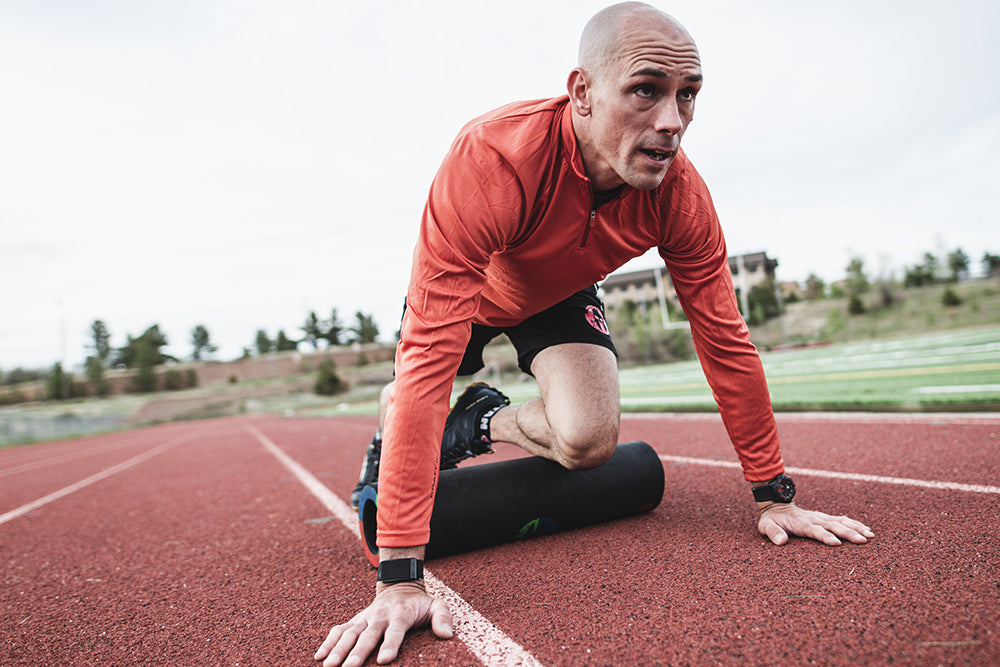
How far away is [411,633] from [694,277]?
69.8 inches

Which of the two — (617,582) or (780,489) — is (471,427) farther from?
(780,489)

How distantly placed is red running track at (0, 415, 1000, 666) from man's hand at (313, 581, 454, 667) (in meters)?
0.07

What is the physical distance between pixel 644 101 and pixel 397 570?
1691 mm

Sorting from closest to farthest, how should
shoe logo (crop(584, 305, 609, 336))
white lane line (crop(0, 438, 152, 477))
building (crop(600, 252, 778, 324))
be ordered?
shoe logo (crop(584, 305, 609, 336)) < white lane line (crop(0, 438, 152, 477)) < building (crop(600, 252, 778, 324))

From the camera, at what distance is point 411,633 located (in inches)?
75.9

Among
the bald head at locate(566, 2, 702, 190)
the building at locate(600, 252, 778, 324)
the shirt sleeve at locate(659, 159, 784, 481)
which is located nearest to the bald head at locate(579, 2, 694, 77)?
the bald head at locate(566, 2, 702, 190)

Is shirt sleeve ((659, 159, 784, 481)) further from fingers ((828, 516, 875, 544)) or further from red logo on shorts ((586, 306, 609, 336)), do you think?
red logo on shorts ((586, 306, 609, 336))

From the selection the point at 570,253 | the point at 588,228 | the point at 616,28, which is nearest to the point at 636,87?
the point at 616,28

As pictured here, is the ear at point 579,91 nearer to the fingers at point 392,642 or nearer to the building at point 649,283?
the fingers at point 392,642

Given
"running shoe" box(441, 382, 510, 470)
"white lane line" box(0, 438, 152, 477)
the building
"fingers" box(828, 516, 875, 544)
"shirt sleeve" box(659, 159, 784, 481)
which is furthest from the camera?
the building

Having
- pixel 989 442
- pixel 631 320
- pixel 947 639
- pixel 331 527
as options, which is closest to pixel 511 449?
pixel 331 527

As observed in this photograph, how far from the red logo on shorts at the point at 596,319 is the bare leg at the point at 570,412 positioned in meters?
0.15

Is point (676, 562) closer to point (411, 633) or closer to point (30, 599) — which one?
point (411, 633)

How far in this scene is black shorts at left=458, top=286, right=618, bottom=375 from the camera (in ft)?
10.7
